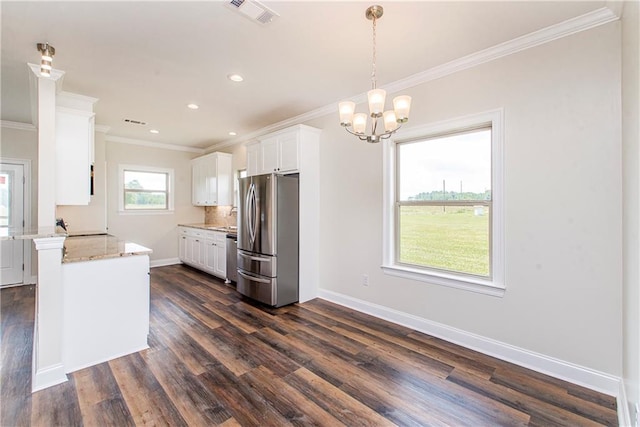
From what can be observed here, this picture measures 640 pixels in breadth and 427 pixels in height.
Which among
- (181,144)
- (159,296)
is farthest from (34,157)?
(159,296)

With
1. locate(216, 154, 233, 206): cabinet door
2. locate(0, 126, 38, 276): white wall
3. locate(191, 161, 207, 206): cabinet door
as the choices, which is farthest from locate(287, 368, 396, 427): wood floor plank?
locate(0, 126, 38, 276): white wall

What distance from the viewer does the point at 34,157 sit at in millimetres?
4805

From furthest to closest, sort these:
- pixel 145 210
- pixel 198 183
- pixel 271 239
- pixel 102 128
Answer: pixel 198 183, pixel 145 210, pixel 102 128, pixel 271 239

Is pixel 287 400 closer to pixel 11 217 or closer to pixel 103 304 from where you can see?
pixel 103 304

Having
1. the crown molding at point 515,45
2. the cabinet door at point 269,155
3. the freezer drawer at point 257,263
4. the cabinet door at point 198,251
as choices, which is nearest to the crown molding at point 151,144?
the cabinet door at point 198,251

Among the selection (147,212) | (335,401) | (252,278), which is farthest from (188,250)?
(335,401)

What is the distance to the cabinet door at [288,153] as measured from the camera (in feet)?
13.0

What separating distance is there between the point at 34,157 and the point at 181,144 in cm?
242

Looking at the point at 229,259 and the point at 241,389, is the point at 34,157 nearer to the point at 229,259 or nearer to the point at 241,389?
the point at 229,259

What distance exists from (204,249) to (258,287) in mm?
2151

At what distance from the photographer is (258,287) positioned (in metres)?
3.91

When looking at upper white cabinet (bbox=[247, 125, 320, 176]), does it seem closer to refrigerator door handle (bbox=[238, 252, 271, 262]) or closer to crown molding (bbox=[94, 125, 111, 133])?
refrigerator door handle (bbox=[238, 252, 271, 262])

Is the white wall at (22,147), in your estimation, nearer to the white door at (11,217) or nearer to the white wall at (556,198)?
the white door at (11,217)

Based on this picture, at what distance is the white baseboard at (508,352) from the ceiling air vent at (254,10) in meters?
3.09
